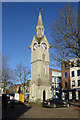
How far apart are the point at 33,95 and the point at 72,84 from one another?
39.6ft

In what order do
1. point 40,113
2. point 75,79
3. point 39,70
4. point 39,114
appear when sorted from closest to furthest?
point 39,114 → point 40,113 → point 75,79 → point 39,70

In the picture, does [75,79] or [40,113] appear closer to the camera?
[40,113]

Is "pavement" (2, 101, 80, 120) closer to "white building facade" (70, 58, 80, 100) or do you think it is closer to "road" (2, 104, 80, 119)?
"road" (2, 104, 80, 119)

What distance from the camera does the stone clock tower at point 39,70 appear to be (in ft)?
133

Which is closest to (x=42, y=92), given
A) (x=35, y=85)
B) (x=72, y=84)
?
(x=35, y=85)

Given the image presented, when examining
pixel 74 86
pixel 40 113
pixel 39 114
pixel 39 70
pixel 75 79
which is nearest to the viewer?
pixel 39 114

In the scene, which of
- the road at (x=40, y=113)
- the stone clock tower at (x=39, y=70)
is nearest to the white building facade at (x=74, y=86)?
the stone clock tower at (x=39, y=70)

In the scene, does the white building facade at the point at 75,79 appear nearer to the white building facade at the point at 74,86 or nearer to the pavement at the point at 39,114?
the white building facade at the point at 74,86

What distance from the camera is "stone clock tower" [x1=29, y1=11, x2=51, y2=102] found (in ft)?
133

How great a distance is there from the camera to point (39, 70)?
4262 cm

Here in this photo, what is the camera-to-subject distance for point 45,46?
46.7 meters

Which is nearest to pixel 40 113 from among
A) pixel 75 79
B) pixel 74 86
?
pixel 74 86

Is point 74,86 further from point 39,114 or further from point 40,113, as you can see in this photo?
point 39,114

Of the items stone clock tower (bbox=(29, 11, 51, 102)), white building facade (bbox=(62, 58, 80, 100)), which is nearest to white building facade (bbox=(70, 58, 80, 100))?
white building facade (bbox=(62, 58, 80, 100))
